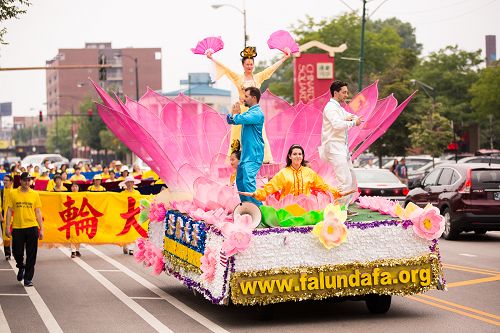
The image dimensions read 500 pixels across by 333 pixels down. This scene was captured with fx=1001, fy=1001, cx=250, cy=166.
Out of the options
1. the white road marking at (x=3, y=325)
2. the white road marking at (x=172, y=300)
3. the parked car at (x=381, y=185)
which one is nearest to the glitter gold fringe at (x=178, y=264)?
the white road marking at (x=172, y=300)

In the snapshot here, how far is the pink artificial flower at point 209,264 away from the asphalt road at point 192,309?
55cm

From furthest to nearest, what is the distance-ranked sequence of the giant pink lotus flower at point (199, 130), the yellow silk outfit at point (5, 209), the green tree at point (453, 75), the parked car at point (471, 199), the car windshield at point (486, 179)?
the green tree at point (453, 75), the car windshield at point (486, 179), the parked car at point (471, 199), the yellow silk outfit at point (5, 209), the giant pink lotus flower at point (199, 130)

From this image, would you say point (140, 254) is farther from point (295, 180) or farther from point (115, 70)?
point (115, 70)

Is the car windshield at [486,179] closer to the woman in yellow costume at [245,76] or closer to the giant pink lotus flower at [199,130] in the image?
the giant pink lotus flower at [199,130]

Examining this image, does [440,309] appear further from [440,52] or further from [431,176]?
[440,52]

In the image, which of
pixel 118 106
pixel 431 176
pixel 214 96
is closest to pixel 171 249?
pixel 118 106

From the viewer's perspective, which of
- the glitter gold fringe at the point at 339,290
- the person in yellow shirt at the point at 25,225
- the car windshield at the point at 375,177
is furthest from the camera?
the car windshield at the point at 375,177

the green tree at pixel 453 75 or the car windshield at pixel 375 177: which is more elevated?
the green tree at pixel 453 75

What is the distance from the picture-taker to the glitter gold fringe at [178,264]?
11.3 meters

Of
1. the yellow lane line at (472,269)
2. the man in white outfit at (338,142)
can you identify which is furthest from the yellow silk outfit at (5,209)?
the man in white outfit at (338,142)

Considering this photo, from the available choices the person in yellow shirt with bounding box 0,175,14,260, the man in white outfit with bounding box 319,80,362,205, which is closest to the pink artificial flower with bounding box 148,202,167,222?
the man in white outfit with bounding box 319,80,362,205

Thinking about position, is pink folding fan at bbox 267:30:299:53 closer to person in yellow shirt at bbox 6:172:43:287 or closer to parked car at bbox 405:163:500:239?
person in yellow shirt at bbox 6:172:43:287

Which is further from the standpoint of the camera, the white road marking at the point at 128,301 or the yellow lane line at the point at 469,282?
the yellow lane line at the point at 469,282

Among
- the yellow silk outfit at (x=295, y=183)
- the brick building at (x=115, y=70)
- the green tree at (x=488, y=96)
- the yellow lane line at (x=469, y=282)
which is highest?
the brick building at (x=115, y=70)
